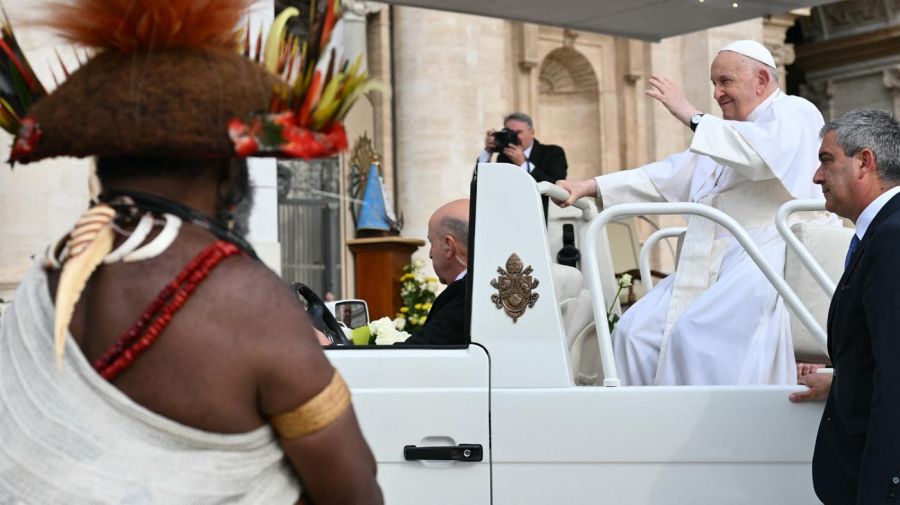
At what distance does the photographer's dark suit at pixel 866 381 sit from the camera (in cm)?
312

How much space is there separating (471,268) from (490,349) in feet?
0.78

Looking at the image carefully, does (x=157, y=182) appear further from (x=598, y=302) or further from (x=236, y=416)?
(x=598, y=302)

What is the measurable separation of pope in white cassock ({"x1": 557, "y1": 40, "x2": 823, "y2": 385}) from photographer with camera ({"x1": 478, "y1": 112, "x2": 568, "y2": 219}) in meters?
1.99

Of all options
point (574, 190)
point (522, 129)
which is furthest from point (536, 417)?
point (522, 129)

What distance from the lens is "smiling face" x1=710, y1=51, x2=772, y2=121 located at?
490 cm

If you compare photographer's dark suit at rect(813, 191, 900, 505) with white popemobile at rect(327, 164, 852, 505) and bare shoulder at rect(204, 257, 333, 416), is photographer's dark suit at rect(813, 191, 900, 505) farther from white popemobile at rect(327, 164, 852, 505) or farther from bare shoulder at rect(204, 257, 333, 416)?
bare shoulder at rect(204, 257, 333, 416)

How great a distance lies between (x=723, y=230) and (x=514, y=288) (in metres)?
1.13

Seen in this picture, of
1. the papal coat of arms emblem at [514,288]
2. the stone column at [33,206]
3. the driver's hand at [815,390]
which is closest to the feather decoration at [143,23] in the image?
the papal coat of arms emblem at [514,288]

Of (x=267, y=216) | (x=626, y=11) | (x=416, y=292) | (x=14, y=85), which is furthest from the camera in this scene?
(x=416, y=292)

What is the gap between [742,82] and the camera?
16.1ft

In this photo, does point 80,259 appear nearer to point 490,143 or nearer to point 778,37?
point 490,143

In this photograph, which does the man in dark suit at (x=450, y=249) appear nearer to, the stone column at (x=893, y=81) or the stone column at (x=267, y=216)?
the stone column at (x=267, y=216)

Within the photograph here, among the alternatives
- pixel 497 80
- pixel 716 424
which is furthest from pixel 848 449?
pixel 497 80

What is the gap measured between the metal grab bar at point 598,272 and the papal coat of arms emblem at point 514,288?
171 mm
